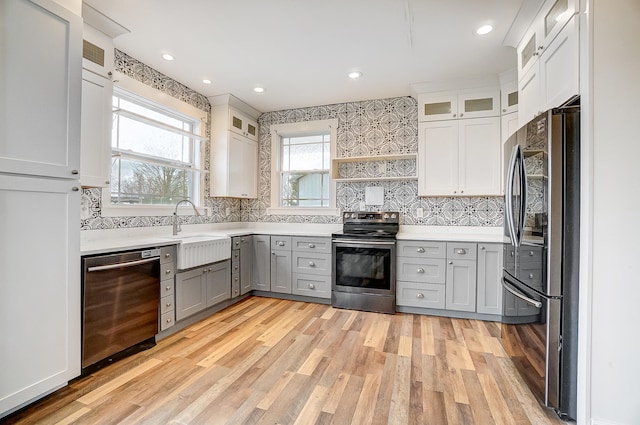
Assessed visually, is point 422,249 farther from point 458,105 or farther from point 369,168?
point 458,105

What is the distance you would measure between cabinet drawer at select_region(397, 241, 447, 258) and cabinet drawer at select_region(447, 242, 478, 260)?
6 centimetres

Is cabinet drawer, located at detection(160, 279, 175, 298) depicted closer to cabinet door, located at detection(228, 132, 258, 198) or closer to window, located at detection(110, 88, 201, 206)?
window, located at detection(110, 88, 201, 206)

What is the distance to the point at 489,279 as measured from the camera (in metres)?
3.00

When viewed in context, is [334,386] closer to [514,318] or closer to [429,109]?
[514,318]

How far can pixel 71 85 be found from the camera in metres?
1.76

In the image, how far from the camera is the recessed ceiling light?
2352mm

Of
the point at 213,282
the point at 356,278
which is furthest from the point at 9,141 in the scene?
the point at 356,278

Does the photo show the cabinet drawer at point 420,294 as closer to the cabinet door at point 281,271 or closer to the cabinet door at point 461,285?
the cabinet door at point 461,285

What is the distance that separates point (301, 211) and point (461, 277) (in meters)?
2.23

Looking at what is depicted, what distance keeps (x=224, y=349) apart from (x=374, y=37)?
2.90 meters

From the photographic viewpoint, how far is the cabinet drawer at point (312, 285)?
356cm

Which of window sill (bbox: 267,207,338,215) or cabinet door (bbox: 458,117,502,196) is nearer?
cabinet door (bbox: 458,117,502,196)

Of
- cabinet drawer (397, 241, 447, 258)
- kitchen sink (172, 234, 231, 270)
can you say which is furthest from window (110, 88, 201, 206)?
cabinet drawer (397, 241, 447, 258)

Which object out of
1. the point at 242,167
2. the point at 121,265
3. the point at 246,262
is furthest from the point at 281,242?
Result: the point at 121,265
